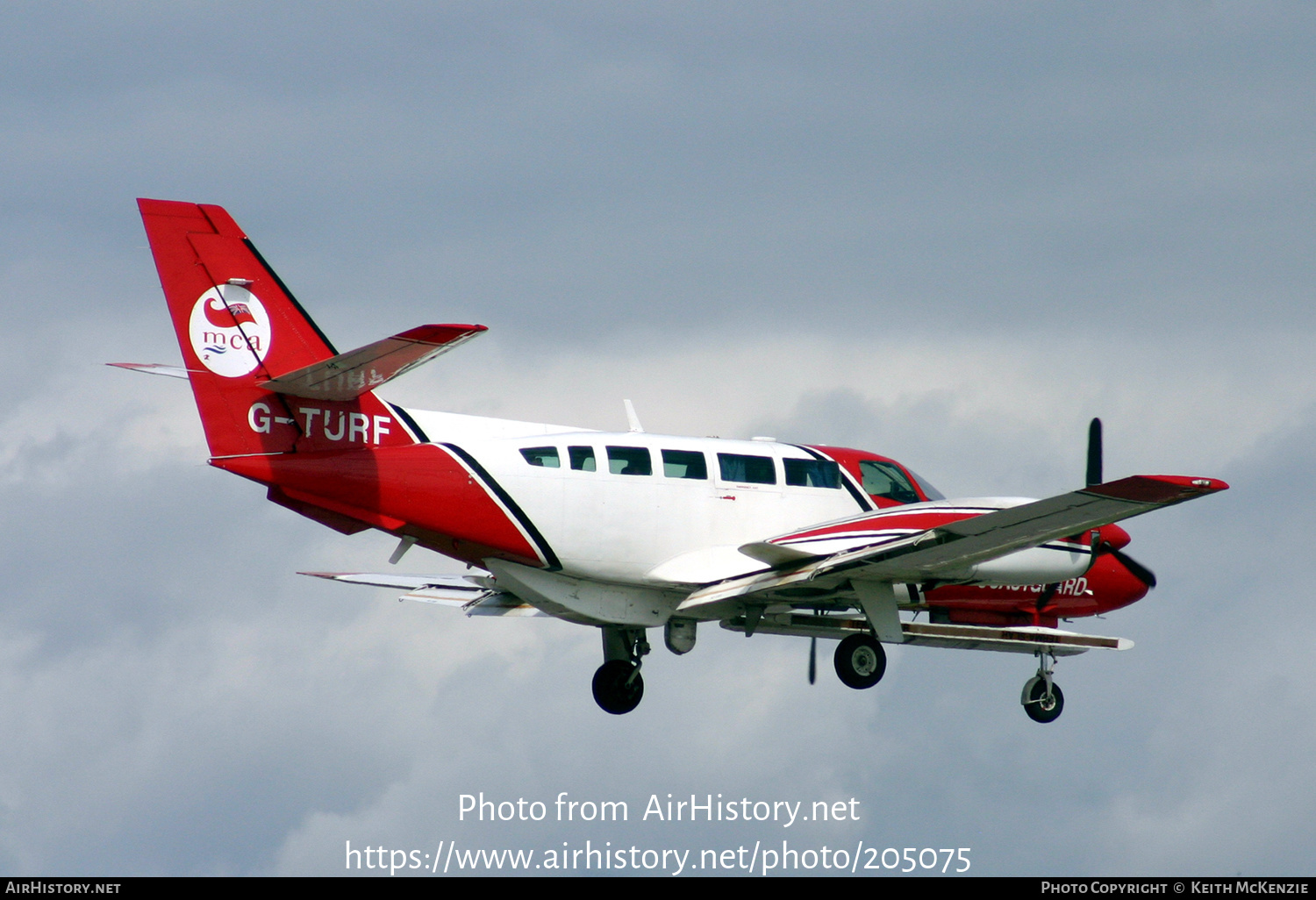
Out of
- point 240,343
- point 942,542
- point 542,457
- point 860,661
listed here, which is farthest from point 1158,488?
point 240,343

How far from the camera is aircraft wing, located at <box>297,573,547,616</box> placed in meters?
27.4

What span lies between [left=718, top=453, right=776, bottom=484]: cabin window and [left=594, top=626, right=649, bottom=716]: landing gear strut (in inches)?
142

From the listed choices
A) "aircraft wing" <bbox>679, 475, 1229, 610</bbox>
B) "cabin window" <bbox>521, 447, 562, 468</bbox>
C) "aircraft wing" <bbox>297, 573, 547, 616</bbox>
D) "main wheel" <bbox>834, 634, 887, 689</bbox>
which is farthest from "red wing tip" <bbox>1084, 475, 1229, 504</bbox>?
"aircraft wing" <bbox>297, 573, 547, 616</bbox>

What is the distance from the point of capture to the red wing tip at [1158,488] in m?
19.9

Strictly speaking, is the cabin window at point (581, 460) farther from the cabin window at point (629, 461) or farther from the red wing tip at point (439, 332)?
the red wing tip at point (439, 332)

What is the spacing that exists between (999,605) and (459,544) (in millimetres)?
9876

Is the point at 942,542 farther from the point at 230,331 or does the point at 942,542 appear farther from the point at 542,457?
the point at 230,331

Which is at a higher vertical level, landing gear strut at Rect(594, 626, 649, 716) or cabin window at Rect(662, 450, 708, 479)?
cabin window at Rect(662, 450, 708, 479)

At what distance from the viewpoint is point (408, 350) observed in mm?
19312

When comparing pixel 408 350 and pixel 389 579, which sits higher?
pixel 408 350

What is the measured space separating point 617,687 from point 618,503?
459 centimetres

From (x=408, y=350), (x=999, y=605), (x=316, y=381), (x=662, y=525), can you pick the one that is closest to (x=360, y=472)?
(x=316, y=381)

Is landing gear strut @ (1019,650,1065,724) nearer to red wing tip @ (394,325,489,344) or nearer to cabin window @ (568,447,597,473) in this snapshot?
cabin window @ (568,447,597,473)
